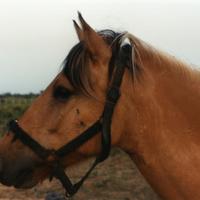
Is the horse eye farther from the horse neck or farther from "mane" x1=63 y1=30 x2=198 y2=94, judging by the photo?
the horse neck

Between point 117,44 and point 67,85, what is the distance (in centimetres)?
43

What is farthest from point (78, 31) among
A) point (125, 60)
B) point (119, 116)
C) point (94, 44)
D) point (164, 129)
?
point (164, 129)

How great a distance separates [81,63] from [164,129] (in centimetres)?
69

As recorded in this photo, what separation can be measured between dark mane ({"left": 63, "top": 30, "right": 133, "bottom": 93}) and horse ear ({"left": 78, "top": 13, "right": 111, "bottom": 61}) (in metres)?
0.05

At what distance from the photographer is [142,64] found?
345 centimetres

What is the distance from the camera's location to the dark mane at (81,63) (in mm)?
3377

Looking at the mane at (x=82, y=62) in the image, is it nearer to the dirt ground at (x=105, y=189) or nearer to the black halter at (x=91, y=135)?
the black halter at (x=91, y=135)

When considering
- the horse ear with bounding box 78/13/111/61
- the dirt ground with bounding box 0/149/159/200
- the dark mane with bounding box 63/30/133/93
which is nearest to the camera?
the horse ear with bounding box 78/13/111/61

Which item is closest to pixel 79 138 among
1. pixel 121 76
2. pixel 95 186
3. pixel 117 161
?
pixel 121 76

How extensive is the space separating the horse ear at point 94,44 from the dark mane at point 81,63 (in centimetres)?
5

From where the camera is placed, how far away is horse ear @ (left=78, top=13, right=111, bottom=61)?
326 centimetres

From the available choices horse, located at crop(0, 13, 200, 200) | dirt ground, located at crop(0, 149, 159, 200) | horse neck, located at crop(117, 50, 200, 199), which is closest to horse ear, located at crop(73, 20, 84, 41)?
horse, located at crop(0, 13, 200, 200)

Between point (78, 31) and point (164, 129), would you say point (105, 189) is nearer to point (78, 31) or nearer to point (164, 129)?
point (164, 129)

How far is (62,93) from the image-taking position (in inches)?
135
